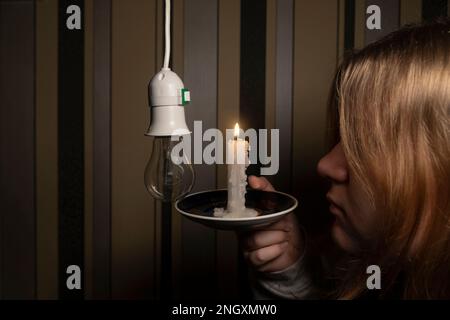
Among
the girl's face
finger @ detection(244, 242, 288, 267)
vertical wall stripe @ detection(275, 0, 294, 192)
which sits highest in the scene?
vertical wall stripe @ detection(275, 0, 294, 192)

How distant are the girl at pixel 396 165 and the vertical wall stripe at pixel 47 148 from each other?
56 centimetres

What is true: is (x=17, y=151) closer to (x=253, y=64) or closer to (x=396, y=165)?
(x=253, y=64)

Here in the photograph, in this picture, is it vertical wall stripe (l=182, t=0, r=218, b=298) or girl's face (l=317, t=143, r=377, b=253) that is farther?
vertical wall stripe (l=182, t=0, r=218, b=298)

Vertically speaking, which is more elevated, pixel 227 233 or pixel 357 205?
pixel 357 205

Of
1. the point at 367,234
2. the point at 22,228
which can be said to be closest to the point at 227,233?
the point at 367,234

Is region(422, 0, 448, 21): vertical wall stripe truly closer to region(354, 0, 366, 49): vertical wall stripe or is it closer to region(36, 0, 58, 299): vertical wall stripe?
region(354, 0, 366, 49): vertical wall stripe

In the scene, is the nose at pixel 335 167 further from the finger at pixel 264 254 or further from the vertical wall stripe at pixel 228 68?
the vertical wall stripe at pixel 228 68

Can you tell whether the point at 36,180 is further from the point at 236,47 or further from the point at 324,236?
the point at 324,236

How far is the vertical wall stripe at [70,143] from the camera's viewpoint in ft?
2.89

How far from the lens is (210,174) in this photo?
93 centimetres

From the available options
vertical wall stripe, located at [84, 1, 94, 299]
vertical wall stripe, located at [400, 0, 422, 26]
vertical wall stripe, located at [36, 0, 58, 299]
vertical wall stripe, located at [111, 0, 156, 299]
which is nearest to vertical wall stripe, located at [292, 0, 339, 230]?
vertical wall stripe, located at [400, 0, 422, 26]

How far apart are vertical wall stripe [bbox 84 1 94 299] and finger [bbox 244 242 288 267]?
1.51 ft

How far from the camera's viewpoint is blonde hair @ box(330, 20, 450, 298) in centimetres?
54

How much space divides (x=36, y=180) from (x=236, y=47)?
608 millimetres
